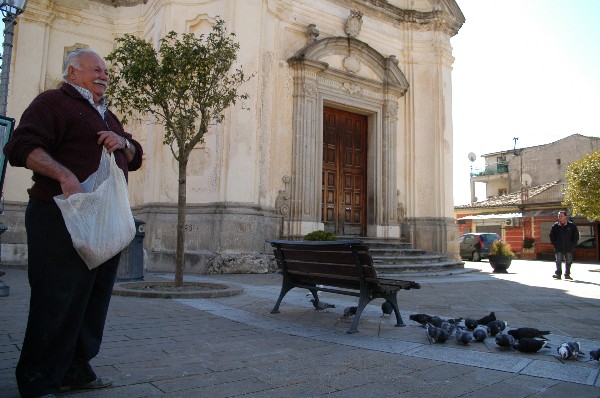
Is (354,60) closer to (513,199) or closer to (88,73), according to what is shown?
(88,73)

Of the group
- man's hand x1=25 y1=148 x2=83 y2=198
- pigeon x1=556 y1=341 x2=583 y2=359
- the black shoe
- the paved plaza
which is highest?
man's hand x1=25 y1=148 x2=83 y2=198

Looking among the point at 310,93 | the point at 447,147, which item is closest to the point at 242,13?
the point at 310,93

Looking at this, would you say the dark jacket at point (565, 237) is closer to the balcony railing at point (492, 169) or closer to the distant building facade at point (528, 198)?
the distant building facade at point (528, 198)

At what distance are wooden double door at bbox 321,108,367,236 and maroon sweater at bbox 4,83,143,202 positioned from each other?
1064cm

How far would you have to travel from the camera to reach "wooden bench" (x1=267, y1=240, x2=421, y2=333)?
4531 millimetres

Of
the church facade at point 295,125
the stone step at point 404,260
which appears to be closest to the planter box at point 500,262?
Answer: the stone step at point 404,260

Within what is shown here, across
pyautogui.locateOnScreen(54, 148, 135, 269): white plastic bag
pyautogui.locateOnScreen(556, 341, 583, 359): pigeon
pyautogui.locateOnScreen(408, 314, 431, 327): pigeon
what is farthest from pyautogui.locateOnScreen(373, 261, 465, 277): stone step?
pyautogui.locateOnScreen(54, 148, 135, 269): white plastic bag

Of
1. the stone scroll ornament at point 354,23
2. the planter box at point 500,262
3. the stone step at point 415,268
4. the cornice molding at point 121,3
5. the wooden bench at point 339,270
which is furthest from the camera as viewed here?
the cornice molding at point 121,3

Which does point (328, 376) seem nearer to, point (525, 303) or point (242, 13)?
point (525, 303)

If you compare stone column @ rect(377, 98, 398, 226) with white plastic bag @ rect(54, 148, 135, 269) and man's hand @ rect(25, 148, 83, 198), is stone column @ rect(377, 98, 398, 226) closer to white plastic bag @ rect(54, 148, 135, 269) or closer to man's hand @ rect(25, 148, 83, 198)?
white plastic bag @ rect(54, 148, 135, 269)

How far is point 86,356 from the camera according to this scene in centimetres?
265

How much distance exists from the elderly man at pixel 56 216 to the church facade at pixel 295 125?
7.76 metres

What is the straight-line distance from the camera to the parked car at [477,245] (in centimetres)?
2227

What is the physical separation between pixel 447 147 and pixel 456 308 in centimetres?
947
